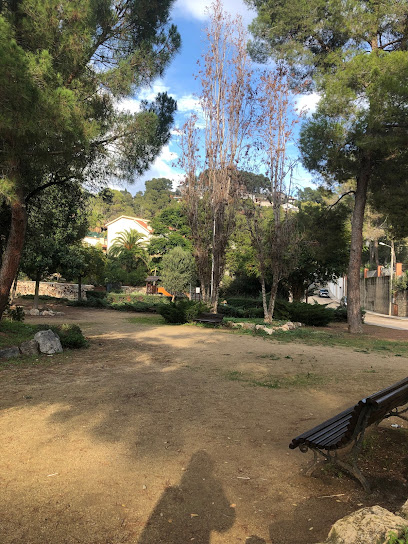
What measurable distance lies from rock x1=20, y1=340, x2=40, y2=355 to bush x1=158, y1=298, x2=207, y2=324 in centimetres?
809

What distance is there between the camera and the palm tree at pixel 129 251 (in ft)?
148

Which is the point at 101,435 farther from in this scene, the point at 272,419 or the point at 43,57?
the point at 43,57

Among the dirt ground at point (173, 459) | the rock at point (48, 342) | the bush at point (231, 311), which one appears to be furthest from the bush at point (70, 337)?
the bush at point (231, 311)

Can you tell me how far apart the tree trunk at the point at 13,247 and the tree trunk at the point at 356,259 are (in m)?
12.2

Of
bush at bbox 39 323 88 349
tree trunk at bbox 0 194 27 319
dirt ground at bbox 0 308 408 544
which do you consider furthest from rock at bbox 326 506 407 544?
bush at bbox 39 323 88 349

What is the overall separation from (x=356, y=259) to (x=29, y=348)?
12.4m

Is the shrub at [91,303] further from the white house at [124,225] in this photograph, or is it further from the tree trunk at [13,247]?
the white house at [124,225]

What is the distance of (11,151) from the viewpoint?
23.5 ft

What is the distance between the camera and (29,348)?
800cm

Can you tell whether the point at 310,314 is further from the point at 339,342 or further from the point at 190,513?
the point at 190,513

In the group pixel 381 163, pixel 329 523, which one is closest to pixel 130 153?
pixel 329 523

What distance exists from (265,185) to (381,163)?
4485 millimetres

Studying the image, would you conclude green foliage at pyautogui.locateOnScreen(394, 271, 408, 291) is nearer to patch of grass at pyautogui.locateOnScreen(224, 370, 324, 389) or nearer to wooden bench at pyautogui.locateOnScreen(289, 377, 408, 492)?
patch of grass at pyautogui.locateOnScreen(224, 370, 324, 389)

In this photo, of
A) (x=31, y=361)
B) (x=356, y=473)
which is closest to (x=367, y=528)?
(x=356, y=473)
